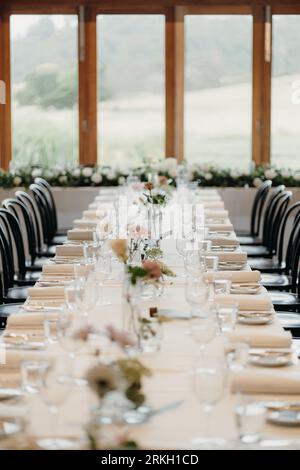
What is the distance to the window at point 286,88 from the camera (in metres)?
10.4

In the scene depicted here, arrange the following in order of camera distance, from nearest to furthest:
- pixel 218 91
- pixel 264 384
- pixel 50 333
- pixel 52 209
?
pixel 264 384 < pixel 50 333 < pixel 52 209 < pixel 218 91

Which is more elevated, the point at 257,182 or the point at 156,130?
the point at 156,130

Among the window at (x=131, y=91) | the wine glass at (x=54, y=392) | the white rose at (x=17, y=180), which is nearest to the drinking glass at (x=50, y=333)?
the wine glass at (x=54, y=392)

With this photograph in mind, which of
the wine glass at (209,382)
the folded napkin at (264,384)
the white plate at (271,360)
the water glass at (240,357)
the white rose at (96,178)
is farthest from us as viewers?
the white rose at (96,178)

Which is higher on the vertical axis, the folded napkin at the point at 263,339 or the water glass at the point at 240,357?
the water glass at the point at 240,357

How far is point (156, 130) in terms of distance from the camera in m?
10.6

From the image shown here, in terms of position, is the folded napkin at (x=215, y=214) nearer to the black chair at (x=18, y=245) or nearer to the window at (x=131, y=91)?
the black chair at (x=18, y=245)

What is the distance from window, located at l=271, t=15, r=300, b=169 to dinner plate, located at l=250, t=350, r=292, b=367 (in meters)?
7.09

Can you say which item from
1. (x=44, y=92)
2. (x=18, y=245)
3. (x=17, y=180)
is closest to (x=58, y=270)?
(x=18, y=245)

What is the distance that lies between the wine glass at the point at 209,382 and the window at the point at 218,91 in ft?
26.0

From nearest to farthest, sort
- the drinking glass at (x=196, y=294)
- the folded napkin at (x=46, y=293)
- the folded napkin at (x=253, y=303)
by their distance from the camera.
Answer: the drinking glass at (x=196, y=294) < the folded napkin at (x=253, y=303) < the folded napkin at (x=46, y=293)

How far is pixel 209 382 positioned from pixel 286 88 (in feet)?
26.5

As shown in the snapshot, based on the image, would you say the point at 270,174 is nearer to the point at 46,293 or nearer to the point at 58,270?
the point at 58,270

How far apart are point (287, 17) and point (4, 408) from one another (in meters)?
8.20
